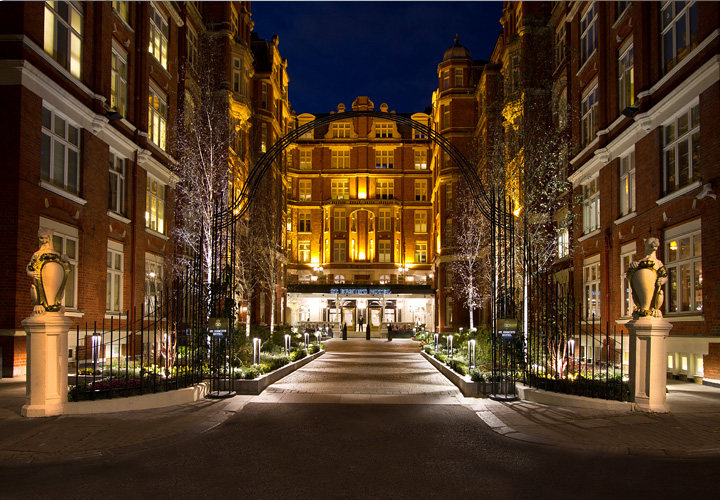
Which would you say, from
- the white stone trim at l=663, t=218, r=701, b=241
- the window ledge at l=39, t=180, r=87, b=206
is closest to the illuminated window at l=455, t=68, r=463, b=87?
the white stone trim at l=663, t=218, r=701, b=241

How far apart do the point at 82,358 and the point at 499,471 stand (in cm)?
1641

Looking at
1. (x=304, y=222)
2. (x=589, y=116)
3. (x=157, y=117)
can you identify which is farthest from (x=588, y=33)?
(x=304, y=222)

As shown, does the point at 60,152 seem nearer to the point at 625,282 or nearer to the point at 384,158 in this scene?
the point at 625,282

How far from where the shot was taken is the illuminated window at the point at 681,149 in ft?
56.6

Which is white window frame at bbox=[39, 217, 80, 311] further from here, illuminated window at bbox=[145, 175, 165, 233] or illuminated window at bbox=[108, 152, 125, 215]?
illuminated window at bbox=[145, 175, 165, 233]

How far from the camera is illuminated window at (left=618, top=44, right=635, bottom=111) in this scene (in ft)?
72.8

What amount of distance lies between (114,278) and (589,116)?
67.5ft

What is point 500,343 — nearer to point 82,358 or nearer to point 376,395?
point 376,395

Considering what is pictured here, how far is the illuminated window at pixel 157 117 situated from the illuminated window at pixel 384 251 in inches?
1778

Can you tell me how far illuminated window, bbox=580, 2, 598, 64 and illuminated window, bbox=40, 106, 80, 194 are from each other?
20235 mm

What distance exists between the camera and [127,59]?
2472 centimetres

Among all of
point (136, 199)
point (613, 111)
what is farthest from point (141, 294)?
point (613, 111)

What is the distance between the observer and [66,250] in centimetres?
1923

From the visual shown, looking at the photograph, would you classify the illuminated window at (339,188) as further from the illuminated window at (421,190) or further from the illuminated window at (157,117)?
the illuminated window at (157,117)
